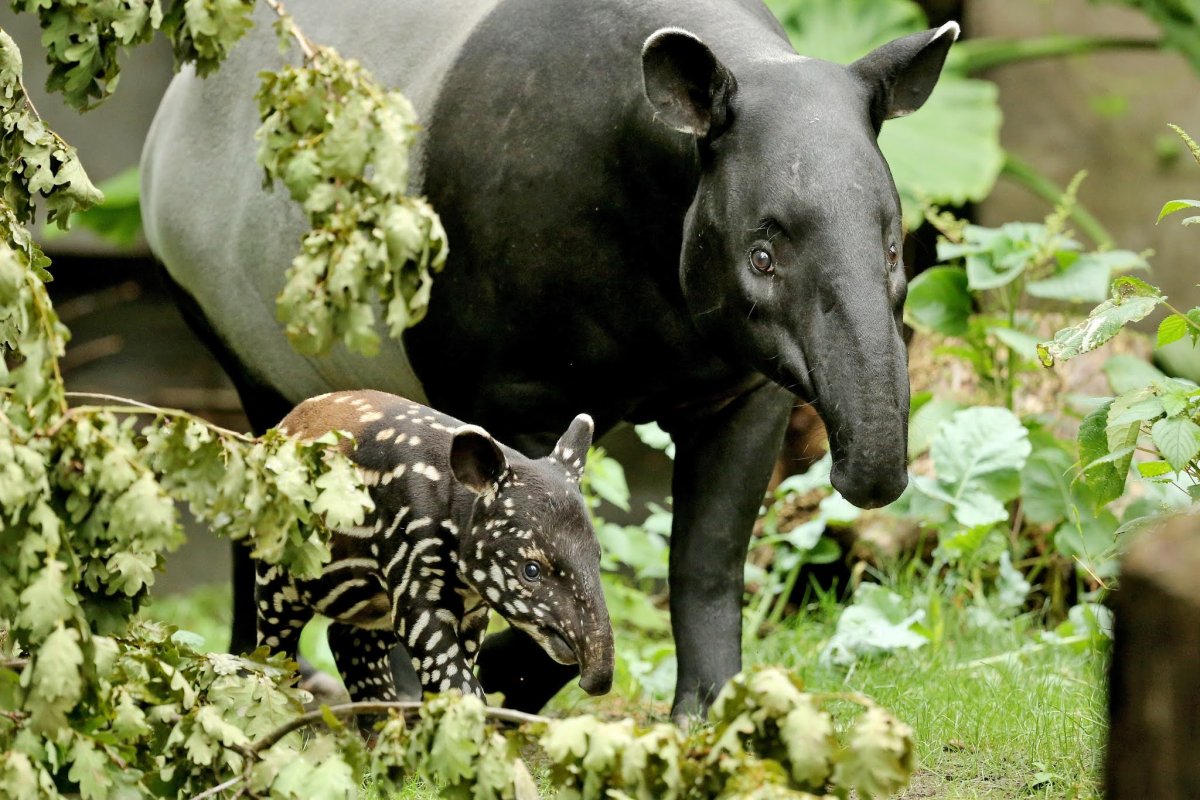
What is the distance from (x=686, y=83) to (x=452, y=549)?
117 cm

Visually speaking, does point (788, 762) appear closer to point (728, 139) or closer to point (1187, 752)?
point (1187, 752)

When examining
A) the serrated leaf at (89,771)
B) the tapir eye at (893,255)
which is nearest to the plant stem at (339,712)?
the serrated leaf at (89,771)

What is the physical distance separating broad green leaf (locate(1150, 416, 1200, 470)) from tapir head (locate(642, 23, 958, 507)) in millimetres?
594

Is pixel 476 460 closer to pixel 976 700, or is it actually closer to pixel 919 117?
pixel 976 700

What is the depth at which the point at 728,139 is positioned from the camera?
12.4 ft

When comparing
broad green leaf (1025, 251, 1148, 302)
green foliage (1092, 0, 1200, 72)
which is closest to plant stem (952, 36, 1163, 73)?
green foliage (1092, 0, 1200, 72)

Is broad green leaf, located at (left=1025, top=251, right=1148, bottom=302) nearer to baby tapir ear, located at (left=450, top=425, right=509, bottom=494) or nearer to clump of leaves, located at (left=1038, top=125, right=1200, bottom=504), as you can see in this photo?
clump of leaves, located at (left=1038, top=125, right=1200, bottom=504)

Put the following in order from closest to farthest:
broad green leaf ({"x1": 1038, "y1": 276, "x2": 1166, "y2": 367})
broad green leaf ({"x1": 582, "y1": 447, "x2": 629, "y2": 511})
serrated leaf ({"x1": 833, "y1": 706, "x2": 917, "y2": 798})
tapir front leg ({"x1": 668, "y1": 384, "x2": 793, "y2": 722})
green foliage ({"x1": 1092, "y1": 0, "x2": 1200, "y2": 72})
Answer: serrated leaf ({"x1": 833, "y1": 706, "x2": 917, "y2": 798}) → broad green leaf ({"x1": 1038, "y1": 276, "x2": 1166, "y2": 367}) → tapir front leg ({"x1": 668, "y1": 384, "x2": 793, "y2": 722}) → broad green leaf ({"x1": 582, "y1": 447, "x2": 629, "y2": 511}) → green foliage ({"x1": 1092, "y1": 0, "x2": 1200, "y2": 72})

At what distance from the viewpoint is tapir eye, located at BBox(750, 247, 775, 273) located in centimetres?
363

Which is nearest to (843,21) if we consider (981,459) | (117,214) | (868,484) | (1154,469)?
(981,459)

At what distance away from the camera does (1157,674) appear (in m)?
2.17

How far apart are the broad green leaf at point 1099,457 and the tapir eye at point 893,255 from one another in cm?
63

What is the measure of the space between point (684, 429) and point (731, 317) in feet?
2.69

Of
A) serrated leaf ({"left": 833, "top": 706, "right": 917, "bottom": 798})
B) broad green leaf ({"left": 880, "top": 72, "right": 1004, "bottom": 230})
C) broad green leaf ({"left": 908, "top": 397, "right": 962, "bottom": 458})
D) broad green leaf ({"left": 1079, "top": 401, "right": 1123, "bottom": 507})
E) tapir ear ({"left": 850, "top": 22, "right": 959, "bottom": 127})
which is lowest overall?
broad green leaf ({"left": 880, "top": 72, "right": 1004, "bottom": 230})
